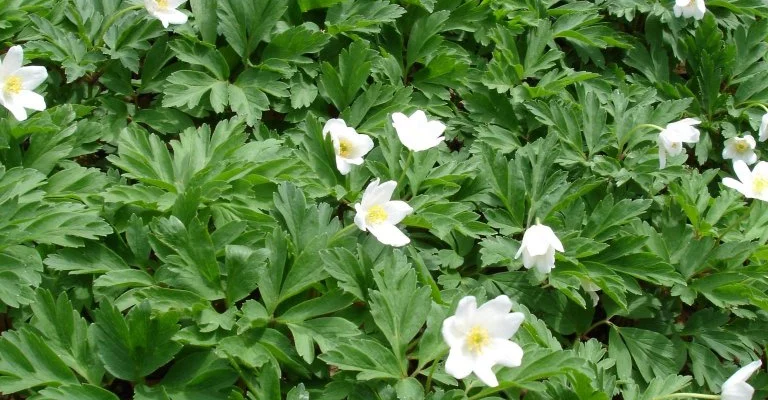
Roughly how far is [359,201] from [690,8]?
8.50ft

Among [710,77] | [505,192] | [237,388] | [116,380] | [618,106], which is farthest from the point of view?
[710,77]

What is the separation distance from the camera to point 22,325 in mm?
2953

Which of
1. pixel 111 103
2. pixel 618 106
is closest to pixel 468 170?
pixel 618 106

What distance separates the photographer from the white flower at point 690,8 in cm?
477

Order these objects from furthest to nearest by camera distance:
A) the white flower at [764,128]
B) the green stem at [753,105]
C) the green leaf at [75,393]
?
the green stem at [753,105] < the white flower at [764,128] < the green leaf at [75,393]

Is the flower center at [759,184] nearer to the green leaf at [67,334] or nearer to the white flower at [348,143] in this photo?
the white flower at [348,143]

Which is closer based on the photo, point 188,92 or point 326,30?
point 188,92

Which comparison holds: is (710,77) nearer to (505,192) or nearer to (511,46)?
(511,46)

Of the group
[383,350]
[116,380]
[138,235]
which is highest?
[138,235]

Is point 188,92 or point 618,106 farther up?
point 188,92

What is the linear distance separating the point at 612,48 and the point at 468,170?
75.4 inches

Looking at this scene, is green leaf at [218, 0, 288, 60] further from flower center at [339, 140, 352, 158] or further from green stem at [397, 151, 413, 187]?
green stem at [397, 151, 413, 187]

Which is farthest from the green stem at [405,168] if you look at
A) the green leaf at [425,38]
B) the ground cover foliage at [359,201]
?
the green leaf at [425,38]

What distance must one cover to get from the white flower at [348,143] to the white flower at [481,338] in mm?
1193
